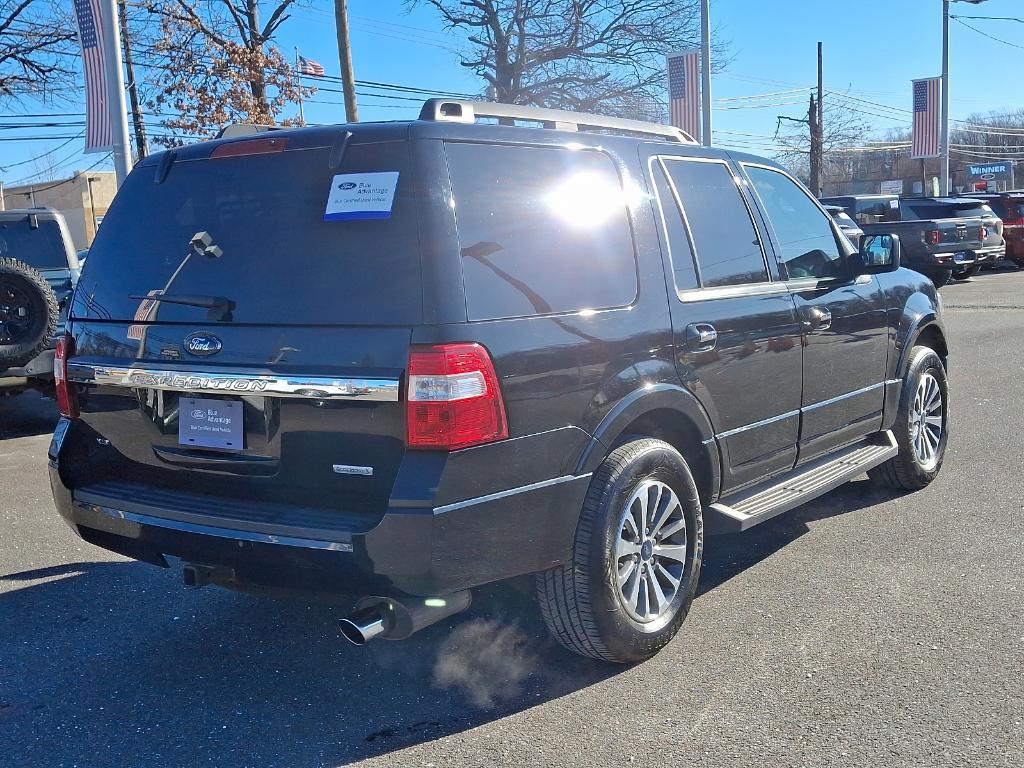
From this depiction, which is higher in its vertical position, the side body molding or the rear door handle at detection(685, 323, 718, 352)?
the rear door handle at detection(685, 323, 718, 352)

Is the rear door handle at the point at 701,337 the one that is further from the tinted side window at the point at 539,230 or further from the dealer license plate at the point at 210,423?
the dealer license plate at the point at 210,423

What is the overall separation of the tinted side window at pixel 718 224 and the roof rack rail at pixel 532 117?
263mm

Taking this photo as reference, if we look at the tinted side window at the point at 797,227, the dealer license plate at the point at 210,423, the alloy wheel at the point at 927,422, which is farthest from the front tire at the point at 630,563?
the alloy wheel at the point at 927,422

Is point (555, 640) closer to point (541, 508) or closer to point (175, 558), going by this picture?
point (541, 508)

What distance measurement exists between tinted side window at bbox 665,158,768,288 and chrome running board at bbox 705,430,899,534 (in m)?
0.95

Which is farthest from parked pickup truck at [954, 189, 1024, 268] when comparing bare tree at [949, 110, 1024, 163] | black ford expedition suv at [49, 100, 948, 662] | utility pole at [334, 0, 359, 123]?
bare tree at [949, 110, 1024, 163]

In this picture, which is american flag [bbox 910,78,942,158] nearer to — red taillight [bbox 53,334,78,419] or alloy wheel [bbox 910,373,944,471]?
alloy wheel [bbox 910,373,944,471]

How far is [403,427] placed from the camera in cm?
297

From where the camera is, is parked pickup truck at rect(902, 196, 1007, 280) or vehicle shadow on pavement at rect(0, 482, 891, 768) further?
parked pickup truck at rect(902, 196, 1007, 280)

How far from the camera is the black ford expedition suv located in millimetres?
3008

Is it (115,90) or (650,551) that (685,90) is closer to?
(115,90)

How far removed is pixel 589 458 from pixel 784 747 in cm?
109

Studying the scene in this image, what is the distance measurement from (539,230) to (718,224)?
126 centimetres

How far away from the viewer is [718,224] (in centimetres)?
434
